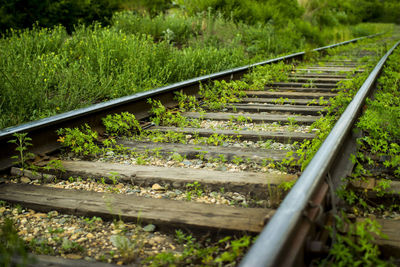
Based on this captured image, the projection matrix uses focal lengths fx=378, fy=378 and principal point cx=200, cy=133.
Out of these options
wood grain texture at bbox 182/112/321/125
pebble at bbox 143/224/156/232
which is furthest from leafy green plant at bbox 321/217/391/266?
wood grain texture at bbox 182/112/321/125

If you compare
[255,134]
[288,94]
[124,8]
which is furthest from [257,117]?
[124,8]

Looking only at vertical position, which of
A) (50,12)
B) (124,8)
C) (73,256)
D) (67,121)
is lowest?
(73,256)

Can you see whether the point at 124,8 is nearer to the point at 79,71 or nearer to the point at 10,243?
the point at 79,71

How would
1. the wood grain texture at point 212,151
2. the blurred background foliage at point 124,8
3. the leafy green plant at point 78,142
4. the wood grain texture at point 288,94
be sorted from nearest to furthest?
the wood grain texture at point 212,151 < the leafy green plant at point 78,142 < the wood grain texture at point 288,94 < the blurred background foliage at point 124,8

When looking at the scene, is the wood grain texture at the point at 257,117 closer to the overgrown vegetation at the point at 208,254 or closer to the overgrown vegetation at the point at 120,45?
the overgrown vegetation at the point at 120,45

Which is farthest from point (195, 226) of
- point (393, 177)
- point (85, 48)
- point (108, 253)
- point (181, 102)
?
point (85, 48)

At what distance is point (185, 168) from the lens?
2539 millimetres

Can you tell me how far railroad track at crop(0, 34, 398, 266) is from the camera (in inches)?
69.2

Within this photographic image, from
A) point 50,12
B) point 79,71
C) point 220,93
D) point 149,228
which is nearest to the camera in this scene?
point 149,228

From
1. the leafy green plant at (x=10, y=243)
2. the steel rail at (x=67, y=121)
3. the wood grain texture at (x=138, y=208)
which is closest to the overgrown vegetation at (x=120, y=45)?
the steel rail at (x=67, y=121)

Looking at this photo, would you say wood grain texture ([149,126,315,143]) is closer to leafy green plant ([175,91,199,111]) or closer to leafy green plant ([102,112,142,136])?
leafy green plant ([102,112,142,136])

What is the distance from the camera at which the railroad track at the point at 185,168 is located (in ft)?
5.76

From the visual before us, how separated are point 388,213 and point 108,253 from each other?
4.70 feet

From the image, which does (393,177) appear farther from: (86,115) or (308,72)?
(308,72)
